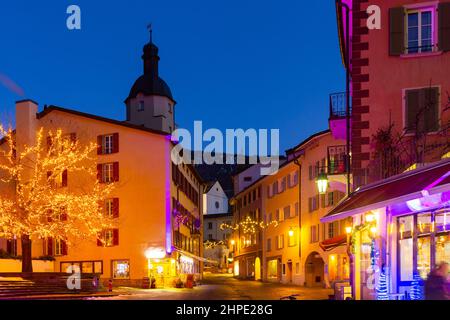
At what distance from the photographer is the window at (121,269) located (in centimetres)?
4328

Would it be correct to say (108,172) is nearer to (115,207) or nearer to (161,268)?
(115,207)

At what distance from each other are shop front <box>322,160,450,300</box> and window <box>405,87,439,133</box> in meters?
2.28

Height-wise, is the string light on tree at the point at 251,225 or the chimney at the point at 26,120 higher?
the chimney at the point at 26,120

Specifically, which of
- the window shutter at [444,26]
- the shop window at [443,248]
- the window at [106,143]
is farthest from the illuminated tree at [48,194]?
the shop window at [443,248]

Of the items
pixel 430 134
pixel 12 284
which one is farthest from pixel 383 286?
pixel 12 284

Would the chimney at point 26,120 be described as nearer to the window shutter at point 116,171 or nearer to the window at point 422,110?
the window shutter at point 116,171

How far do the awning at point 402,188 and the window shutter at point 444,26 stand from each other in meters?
4.66

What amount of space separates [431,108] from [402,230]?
418 centimetres

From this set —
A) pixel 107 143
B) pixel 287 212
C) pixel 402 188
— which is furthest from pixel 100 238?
pixel 402 188

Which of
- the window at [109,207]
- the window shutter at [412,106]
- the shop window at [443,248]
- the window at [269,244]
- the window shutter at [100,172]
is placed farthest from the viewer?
the window at [269,244]

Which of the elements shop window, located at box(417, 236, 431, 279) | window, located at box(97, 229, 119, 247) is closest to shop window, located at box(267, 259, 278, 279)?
window, located at box(97, 229, 119, 247)

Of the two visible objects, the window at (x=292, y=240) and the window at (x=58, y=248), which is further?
the window at (x=292, y=240)

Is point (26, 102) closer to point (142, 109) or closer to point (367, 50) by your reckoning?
point (142, 109)

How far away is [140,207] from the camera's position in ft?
145
